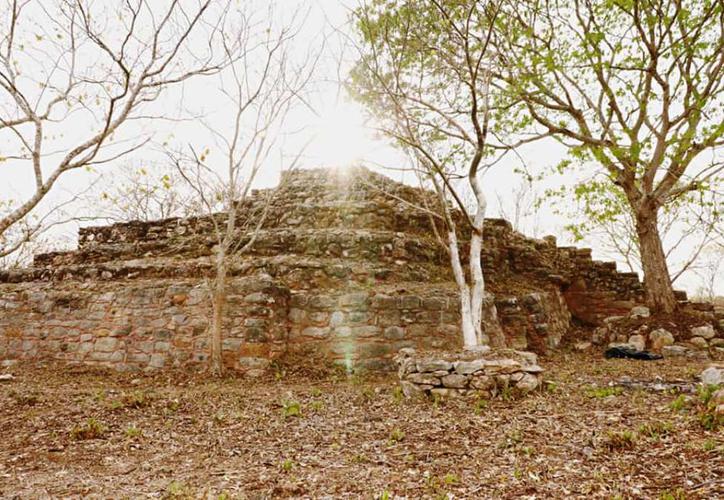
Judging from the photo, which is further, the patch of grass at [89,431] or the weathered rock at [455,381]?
the weathered rock at [455,381]

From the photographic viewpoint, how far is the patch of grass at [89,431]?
4.62 metres

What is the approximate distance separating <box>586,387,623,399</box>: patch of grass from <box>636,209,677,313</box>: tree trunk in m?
5.61

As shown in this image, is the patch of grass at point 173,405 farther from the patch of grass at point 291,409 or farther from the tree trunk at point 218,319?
the tree trunk at point 218,319

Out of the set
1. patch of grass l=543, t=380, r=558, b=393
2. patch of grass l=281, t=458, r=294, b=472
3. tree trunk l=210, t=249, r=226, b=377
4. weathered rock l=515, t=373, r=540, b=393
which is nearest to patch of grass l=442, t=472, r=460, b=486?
patch of grass l=281, t=458, r=294, b=472

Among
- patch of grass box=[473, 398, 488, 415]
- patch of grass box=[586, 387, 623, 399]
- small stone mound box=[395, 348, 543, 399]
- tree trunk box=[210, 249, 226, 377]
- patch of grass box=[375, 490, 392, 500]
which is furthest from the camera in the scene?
tree trunk box=[210, 249, 226, 377]

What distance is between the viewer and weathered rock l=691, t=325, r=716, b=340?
9156mm

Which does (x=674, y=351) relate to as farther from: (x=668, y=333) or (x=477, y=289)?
(x=477, y=289)

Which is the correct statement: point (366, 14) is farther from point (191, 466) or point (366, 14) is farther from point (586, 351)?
point (586, 351)

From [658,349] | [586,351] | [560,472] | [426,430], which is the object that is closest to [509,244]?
[586,351]

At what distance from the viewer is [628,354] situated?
29.2ft

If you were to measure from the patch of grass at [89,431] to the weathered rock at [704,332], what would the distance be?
11.3 metres

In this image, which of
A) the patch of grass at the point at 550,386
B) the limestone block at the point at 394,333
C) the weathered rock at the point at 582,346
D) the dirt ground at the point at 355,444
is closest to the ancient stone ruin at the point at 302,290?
the limestone block at the point at 394,333

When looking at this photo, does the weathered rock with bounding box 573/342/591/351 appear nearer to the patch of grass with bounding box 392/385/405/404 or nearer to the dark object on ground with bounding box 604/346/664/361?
the dark object on ground with bounding box 604/346/664/361

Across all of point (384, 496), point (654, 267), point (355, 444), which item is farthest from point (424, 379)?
point (654, 267)
